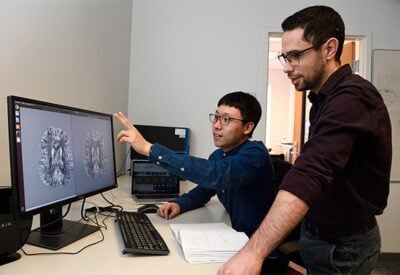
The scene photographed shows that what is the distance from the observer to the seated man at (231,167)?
1.26m

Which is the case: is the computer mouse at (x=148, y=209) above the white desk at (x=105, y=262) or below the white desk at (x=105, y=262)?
below

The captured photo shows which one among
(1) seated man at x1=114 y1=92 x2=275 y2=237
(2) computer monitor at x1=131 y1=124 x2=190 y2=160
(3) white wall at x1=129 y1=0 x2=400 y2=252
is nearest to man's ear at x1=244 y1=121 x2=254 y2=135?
(1) seated man at x1=114 y1=92 x2=275 y2=237

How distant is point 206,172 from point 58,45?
1.11 metres

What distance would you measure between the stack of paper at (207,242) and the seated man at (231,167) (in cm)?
19

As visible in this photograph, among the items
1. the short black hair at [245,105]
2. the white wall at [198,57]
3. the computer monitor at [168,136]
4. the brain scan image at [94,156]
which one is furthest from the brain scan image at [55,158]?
the white wall at [198,57]

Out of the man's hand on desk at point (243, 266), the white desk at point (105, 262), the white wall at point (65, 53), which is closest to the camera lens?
the man's hand on desk at point (243, 266)

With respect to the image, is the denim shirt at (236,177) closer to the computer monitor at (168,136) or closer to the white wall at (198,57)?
the computer monitor at (168,136)

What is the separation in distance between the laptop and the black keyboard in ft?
1.65

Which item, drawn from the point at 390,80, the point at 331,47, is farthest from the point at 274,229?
the point at 390,80

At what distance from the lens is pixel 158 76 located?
290 cm

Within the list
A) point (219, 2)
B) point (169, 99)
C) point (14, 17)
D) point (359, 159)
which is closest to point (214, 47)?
point (219, 2)

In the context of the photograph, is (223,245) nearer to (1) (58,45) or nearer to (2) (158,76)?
(1) (58,45)

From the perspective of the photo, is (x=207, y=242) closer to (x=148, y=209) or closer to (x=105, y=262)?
(x=105, y=262)

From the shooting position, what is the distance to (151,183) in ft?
6.12
